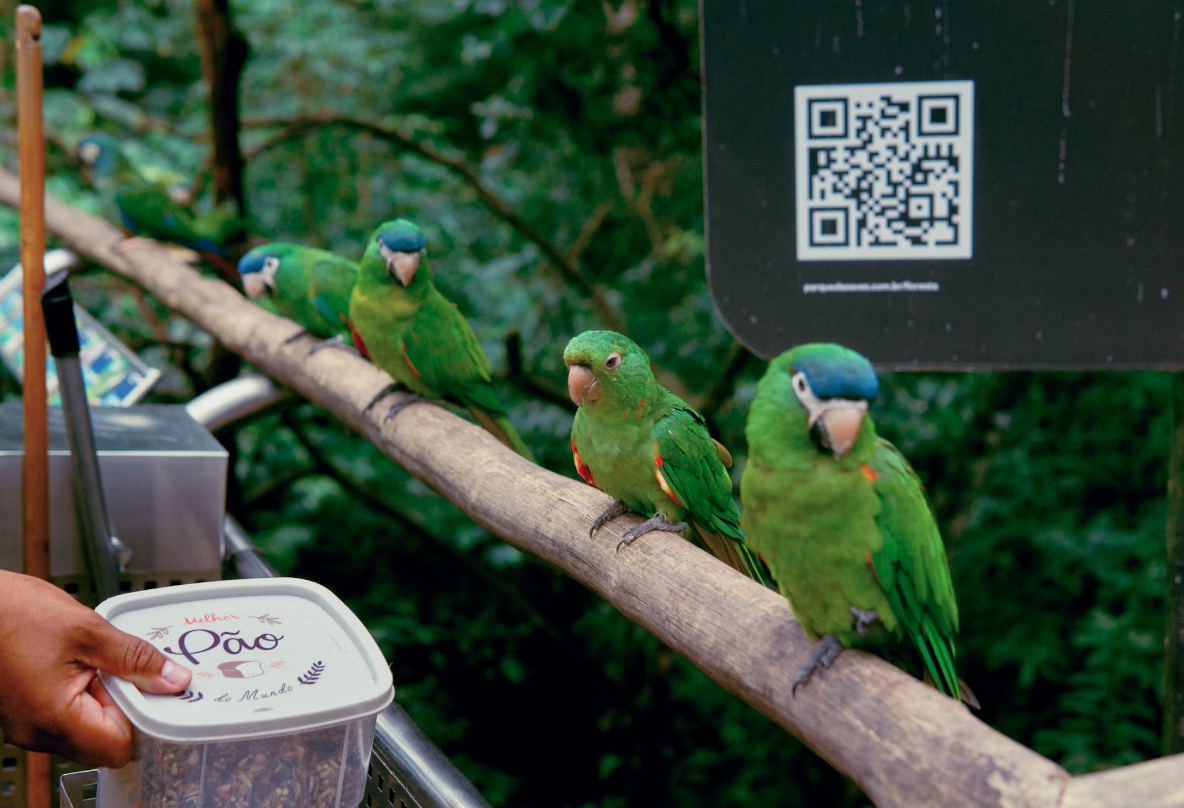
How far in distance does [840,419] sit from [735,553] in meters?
0.59

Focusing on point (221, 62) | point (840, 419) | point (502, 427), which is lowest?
point (502, 427)

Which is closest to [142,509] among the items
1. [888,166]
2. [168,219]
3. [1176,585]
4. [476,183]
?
[888,166]

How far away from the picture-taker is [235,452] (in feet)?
9.26

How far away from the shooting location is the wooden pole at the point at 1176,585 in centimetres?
141

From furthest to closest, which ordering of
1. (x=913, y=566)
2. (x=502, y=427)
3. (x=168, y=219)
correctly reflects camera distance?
(x=168, y=219) < (x=502, y=427) < (x=913, y=566)

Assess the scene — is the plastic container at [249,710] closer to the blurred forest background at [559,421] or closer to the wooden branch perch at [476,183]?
the blurred forest background at [559,421]

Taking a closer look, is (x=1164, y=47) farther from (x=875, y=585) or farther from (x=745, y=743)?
(x=745, y=743)

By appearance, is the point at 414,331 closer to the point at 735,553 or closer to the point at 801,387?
the point at 735,553

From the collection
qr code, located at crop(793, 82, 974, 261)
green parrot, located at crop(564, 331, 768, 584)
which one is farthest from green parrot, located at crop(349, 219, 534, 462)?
qr code, located at crop(793, 82, 974, 261)

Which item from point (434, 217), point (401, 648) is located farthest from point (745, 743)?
point (434, 217)

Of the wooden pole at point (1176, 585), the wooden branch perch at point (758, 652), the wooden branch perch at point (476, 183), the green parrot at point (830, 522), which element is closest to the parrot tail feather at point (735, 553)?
the wooden branch perch at point (758, 652)

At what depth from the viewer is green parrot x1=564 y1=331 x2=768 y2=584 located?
1.24 metres

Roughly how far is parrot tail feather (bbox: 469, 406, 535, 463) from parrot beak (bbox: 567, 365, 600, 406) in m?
0.69

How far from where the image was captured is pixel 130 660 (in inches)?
31.6
